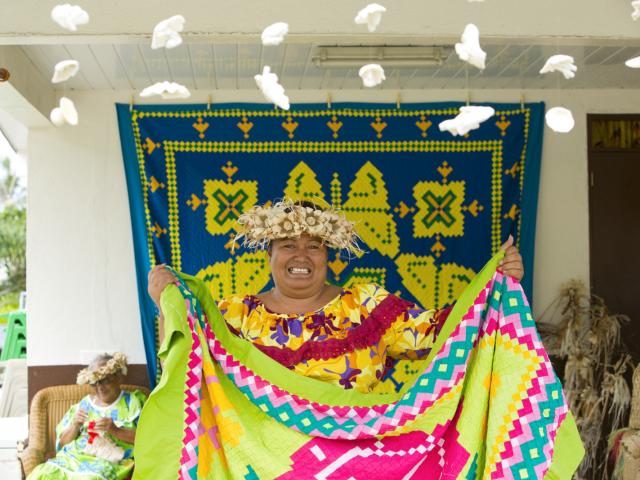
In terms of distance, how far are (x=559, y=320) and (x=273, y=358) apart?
2600mm

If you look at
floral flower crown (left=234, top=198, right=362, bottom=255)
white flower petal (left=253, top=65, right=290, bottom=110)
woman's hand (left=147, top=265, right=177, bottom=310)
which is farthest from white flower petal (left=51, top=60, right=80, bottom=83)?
floral flower crown (left=234, top=198, right=362, bottom=255)

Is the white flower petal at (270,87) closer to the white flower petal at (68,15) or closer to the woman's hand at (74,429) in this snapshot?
the white flower petal at (68,15)

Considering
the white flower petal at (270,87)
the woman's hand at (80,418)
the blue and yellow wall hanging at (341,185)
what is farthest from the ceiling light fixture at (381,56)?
the woman's hand at (80,418)

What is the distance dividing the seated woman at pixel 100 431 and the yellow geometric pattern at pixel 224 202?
3.21ft

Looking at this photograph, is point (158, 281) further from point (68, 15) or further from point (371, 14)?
point (371, 14)

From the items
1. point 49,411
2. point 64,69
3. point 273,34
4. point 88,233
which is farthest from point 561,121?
point 49,411

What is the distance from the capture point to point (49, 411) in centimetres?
481

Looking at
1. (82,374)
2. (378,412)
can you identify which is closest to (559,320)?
(378,412)

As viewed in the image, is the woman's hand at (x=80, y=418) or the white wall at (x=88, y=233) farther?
the white wall at (x=88, y=233)

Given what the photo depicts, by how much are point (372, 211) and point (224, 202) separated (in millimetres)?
924

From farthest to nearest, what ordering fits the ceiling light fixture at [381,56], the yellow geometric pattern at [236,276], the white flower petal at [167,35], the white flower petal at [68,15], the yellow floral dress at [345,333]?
the yellow geometric pattern at [236,276], the ceiling light fixture at [381,56], the yellow floral dress at [345,333], the white flower petal at [167,35], the white flower petal at [68,15]

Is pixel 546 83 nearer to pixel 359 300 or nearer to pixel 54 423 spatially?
pixel 359 300

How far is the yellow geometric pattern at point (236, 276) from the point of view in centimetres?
493

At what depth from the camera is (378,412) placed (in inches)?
117
